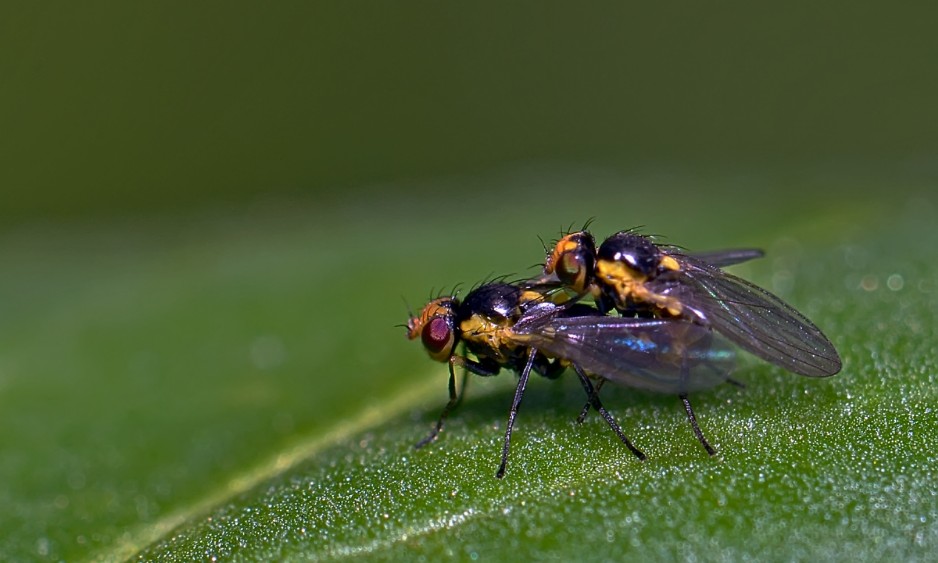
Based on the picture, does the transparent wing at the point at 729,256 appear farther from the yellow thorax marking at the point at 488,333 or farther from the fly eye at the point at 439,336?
the fly eye at the point at 439,336

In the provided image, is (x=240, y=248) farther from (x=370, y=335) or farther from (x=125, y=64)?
(x=125, y=64)

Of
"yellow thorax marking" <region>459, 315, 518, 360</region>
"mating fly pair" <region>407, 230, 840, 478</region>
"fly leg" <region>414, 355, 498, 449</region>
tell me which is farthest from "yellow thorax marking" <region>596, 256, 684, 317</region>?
"fly leg" <region>414, 355, 498, 449</region>

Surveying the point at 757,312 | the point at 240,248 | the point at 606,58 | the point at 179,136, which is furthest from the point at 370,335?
the point at 606,58

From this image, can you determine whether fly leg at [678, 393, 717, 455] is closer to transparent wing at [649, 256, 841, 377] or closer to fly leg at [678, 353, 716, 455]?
fly leg at [678, 353, 716, 455]

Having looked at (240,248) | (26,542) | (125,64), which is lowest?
(26,542)

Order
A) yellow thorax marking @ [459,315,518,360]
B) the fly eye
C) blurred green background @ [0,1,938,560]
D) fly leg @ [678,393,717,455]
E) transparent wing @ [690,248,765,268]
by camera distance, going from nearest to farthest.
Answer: fly leg @ [678,393,717,455] → yellow thorax marking @ [459,315,518,360] → the fly eye → transparent wing @ [690,248,765,268] → blurred green background @ [0,1,938,560]

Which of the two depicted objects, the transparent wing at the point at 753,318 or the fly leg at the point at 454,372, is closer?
the transparent wing at the point at 753,318

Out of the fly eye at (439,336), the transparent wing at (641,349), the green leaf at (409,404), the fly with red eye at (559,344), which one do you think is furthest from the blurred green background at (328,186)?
the transparent wing at (641,349)
